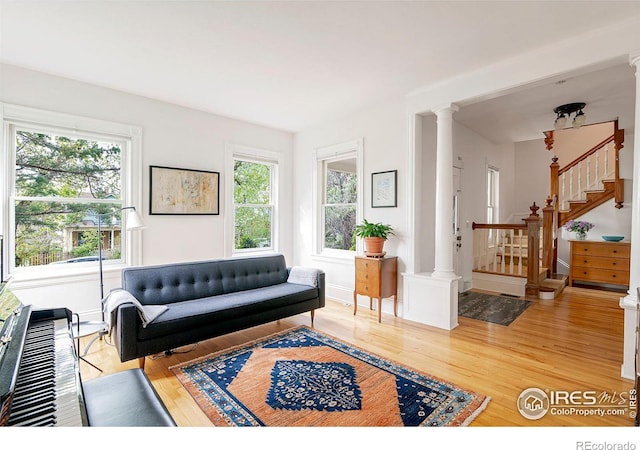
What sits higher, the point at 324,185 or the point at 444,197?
the point at 324,185

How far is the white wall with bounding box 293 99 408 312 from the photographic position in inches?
154

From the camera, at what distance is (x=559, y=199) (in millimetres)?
6195

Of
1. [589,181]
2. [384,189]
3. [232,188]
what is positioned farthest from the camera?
[589,181]

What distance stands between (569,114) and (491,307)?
115 inches

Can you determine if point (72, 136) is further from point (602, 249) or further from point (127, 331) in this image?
point (602, 249)

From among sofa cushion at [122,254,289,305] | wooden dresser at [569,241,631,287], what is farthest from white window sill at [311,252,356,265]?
wooden dresser at [569,241,631,287]

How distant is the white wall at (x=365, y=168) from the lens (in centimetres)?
391

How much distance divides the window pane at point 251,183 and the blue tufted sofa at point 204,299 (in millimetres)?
1420

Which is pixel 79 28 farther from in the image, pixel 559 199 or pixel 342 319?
pixel 559 199

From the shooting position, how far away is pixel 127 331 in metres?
2.34

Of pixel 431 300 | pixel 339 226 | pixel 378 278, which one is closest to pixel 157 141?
pixel 339 226

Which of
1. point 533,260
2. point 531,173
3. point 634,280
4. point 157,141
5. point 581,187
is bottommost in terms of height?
point 533,260

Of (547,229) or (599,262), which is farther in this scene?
(547,229)

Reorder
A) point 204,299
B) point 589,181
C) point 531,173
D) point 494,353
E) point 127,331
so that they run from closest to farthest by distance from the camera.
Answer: point 127,331, point 494,353, point 204,299, point 589,181, point 531,173
